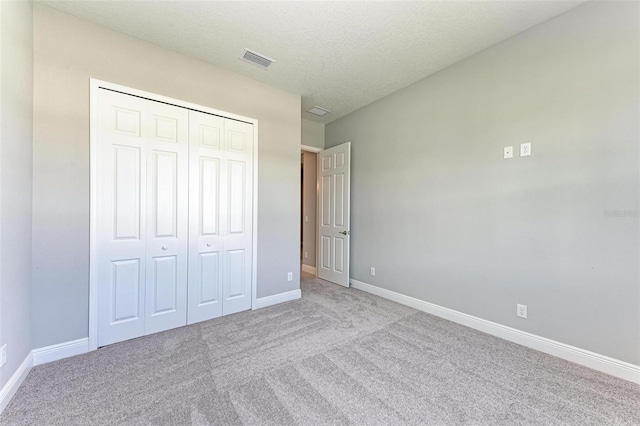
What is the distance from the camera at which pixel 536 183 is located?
2.27 meters

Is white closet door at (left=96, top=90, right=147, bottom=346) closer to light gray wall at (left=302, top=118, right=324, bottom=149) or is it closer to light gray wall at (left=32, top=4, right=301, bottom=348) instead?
light gray wall at (left=32, top=4, right=301, bottom=348)

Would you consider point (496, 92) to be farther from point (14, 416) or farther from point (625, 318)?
point (14, 416)

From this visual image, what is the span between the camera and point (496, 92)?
2541mm

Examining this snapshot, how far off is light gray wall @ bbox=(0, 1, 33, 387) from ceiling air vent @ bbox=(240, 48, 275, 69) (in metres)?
1.60

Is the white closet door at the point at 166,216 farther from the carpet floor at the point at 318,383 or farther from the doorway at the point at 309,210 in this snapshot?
the doorway at the point at 309,210

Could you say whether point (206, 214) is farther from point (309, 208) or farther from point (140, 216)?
A: point (309, 208)

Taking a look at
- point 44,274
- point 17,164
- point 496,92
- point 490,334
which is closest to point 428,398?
point 490,334

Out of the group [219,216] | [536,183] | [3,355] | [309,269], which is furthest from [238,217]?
[536,183]

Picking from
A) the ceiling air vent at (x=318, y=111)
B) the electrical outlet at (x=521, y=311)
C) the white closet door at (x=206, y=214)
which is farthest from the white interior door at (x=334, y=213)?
the electrical outlet at (x=521, y=311)

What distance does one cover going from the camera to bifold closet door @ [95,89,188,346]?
7.38ft

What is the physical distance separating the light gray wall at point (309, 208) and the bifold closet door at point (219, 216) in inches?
85.7

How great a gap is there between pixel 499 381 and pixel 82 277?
3.39 m

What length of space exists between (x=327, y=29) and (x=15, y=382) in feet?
11.5

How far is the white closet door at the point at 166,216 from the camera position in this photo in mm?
2457
